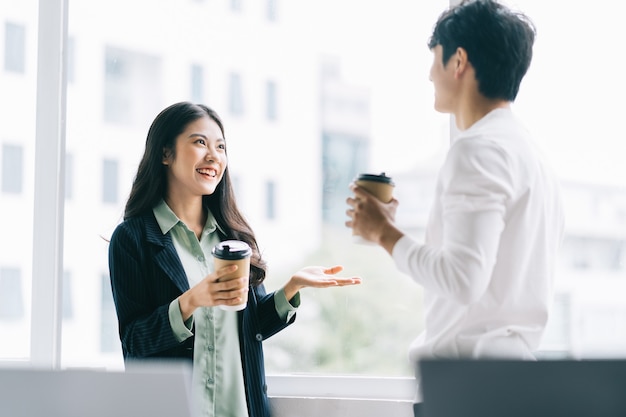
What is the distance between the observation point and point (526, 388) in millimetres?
892

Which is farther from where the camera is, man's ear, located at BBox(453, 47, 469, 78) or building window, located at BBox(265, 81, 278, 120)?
building window, located at BBox(265, 81, 278, 120)

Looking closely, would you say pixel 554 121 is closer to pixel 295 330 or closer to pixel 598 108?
pixel 598 108

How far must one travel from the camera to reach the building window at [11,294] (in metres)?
2.63

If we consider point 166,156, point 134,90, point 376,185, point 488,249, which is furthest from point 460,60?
point 134,90

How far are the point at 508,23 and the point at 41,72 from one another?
169cm

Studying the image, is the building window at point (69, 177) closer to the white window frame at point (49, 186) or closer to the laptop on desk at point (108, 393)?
the white window frame at point (49, 186)

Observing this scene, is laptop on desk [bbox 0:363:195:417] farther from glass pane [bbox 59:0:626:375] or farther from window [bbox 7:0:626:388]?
glass pane [bbox 59:0:626:375]

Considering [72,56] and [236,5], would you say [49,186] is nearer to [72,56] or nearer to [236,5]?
[72,56]

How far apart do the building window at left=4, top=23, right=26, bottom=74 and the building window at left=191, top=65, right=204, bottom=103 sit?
0.65m

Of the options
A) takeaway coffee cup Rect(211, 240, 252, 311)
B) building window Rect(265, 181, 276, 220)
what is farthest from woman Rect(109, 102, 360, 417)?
building window Rect(265, 181, 276, 220)

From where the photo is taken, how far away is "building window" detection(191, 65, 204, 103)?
2.56 metres

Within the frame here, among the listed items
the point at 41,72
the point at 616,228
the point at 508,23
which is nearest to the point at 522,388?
the point at 508,23

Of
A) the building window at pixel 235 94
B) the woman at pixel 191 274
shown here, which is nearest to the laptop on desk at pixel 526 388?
the woman at pixel 191 274

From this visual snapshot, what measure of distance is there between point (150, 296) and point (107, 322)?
2.05ft
